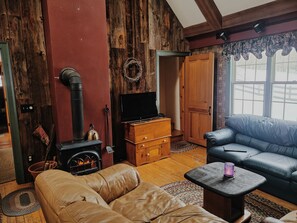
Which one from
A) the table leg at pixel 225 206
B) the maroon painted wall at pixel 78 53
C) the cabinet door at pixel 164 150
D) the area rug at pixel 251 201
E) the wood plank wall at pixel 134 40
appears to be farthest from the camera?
the cabinet door at pixel 164 150

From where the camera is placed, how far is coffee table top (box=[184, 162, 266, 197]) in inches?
85.7

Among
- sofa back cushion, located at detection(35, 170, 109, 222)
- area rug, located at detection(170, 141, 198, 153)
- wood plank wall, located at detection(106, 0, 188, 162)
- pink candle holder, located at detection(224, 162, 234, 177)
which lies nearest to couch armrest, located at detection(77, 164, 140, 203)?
sofa back cushion, located at detection(35, 170, 109, 222)

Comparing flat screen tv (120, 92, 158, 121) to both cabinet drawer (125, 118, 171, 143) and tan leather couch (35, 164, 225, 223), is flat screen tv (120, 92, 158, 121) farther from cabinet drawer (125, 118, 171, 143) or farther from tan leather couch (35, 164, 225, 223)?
tan leather couch (35, 164, 225, 223)

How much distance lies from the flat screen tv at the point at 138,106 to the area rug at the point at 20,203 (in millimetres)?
1966

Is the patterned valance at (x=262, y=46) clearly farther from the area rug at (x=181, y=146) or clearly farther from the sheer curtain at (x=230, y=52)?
the area rug at (x=181, y=146)

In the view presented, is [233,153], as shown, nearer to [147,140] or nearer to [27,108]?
[147,140]

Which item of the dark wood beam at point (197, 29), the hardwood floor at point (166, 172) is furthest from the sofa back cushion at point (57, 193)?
the dark wood beam at point (197, 29)

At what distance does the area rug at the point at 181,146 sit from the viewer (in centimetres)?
499

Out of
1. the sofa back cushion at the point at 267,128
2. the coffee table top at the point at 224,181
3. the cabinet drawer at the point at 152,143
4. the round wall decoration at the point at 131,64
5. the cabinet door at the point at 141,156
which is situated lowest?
the cabinet door at the point at 141,156

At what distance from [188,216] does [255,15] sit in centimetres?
360

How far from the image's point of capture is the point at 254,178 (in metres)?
2.39

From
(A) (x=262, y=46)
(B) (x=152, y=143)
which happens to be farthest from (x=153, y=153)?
(A) (x=262, y=46)

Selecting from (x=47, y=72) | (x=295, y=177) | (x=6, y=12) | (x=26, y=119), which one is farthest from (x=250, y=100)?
(x=6, y=12)

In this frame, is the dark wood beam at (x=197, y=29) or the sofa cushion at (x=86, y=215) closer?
the sofa cushion at (x=86, y=215)
